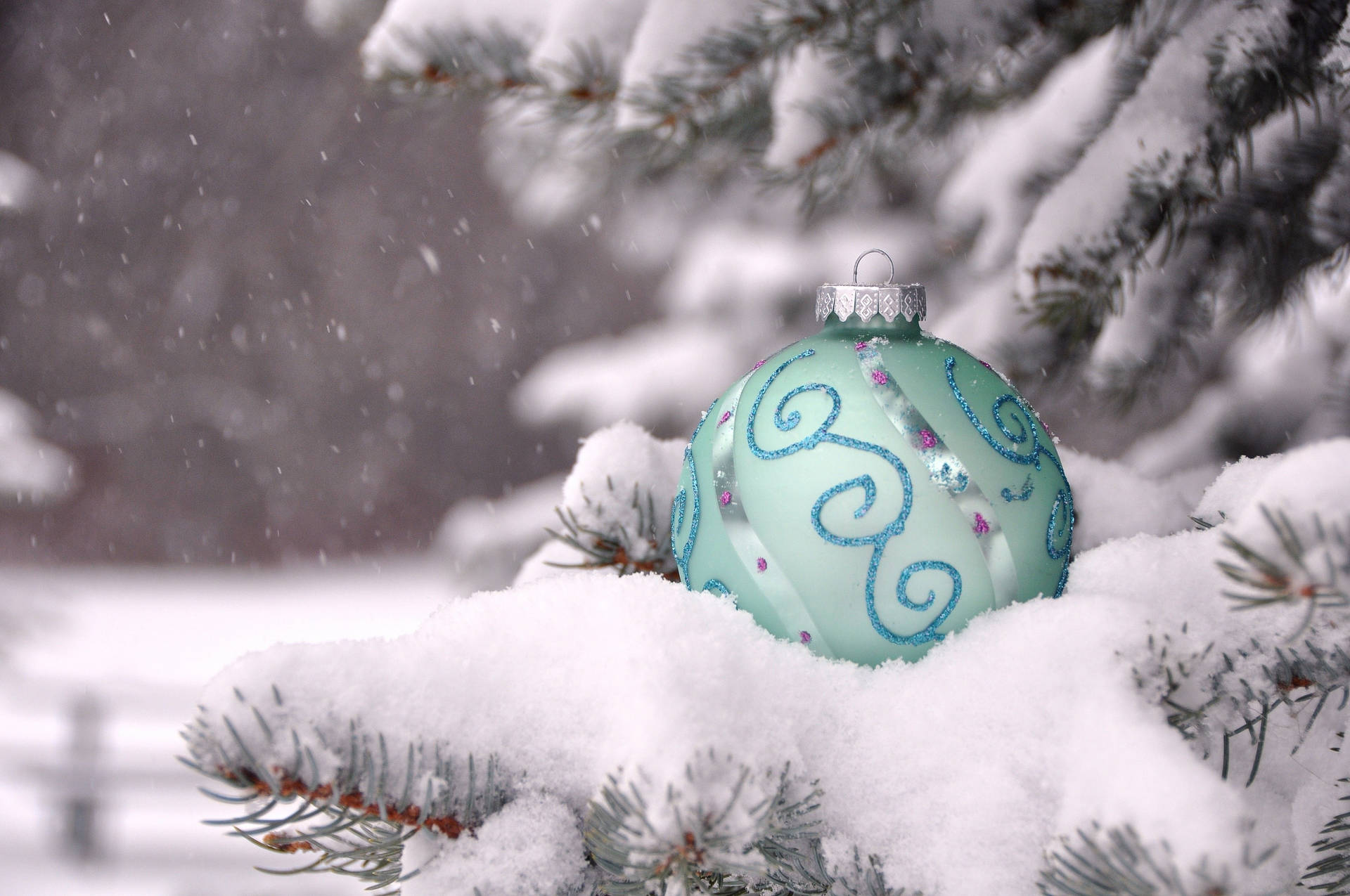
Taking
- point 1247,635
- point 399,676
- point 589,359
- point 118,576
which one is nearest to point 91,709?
point 589,359

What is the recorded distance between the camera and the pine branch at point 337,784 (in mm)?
584

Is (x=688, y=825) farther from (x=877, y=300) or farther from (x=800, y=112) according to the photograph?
(x=800, y=112)

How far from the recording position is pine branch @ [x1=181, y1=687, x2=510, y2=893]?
1.92 feet

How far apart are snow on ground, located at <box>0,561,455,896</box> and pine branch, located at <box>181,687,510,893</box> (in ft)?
4.17

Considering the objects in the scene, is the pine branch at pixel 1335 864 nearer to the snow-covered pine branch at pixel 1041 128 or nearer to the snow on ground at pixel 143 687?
the snow-covered pine branch at pixel 1041 128

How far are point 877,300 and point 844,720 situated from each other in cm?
43

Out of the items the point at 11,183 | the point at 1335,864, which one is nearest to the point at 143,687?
the point at 11,183

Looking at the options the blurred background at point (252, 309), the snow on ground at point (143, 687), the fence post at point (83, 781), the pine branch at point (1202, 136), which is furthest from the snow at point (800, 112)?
the blurred background at point (252, 309)

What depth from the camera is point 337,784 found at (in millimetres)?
619

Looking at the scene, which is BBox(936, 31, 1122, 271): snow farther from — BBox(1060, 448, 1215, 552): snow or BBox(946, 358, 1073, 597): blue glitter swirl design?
BBox(946, 358, 1073, 597): blue glitter swirl design

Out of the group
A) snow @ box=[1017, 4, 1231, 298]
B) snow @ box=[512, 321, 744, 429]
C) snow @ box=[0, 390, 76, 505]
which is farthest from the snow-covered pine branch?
snow @ box=[0, 390, 76, 505]

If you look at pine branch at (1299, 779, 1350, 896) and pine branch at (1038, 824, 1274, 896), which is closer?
pine branch at (1038, 824, 1274, 896)

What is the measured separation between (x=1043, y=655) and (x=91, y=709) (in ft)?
16.7

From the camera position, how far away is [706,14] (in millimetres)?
1244
